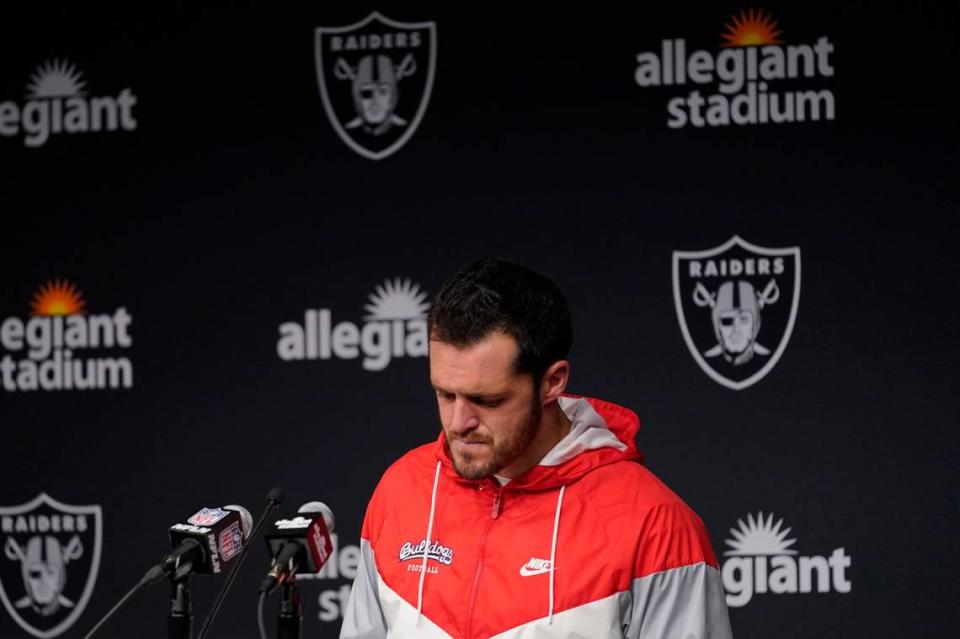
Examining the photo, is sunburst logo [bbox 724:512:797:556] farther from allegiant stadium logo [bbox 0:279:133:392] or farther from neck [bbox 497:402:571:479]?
allegiant stadium logo [bbox 0:279:133:392]

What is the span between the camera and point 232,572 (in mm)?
1699

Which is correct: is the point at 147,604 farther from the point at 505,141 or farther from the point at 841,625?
the point at 841,625

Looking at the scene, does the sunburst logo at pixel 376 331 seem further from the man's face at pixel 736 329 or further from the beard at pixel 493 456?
the beard at pixel 493 456

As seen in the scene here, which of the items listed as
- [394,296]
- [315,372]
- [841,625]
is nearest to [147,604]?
[315,372]

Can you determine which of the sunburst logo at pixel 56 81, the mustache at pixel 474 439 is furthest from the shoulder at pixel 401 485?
the sunburst logo at pixel 56 81

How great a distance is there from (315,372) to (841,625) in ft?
4.66

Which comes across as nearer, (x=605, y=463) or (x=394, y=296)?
(x=605, y=463)

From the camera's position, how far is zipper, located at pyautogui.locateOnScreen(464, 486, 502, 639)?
192 cm

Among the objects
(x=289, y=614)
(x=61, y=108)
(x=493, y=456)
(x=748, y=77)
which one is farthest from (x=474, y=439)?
(x=61, y=108)

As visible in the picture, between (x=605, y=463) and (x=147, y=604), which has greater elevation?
(x=605, y=463)

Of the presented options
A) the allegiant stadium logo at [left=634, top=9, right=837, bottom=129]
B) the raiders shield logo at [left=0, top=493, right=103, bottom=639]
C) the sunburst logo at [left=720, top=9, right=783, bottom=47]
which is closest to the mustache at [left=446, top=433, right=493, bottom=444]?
the allegiant stadium logo at [left=634, top=9, right=837, bottom=129]

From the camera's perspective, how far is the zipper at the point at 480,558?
6.30ft

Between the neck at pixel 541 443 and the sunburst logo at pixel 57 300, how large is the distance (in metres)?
1.80

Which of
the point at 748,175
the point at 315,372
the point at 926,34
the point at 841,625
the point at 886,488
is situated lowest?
the point at 841,625
